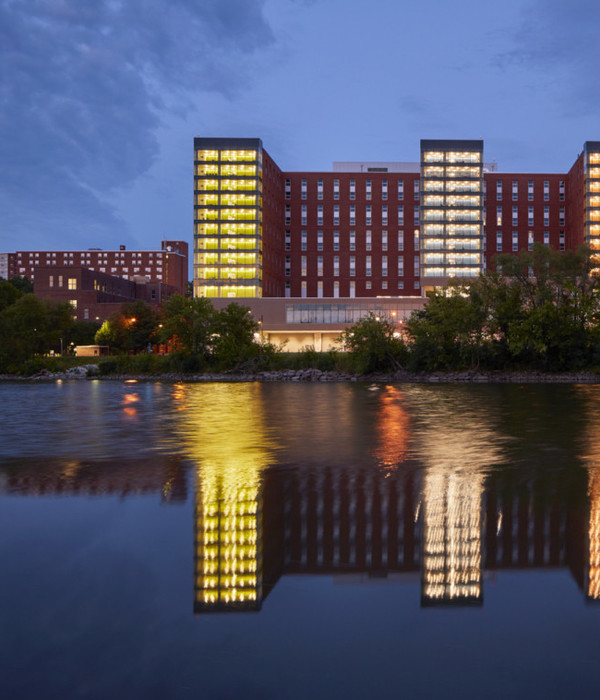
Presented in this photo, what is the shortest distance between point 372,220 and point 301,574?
14369 cm

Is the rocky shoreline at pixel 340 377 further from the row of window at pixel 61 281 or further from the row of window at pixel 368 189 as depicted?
the row of window at pixel 368 189

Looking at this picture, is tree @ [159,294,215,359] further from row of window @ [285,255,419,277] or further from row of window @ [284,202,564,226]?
row of window @ [284,202,564,226]

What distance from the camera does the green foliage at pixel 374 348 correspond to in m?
58.9

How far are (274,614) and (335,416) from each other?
19144mm

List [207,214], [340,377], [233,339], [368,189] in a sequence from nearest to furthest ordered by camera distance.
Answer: [340,377]
[233,339]
[207,214]
[368,189]

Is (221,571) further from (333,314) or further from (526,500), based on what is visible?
(333,314)

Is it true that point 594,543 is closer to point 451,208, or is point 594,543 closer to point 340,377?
point 340,377

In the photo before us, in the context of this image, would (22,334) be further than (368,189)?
No

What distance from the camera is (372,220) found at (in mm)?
145500

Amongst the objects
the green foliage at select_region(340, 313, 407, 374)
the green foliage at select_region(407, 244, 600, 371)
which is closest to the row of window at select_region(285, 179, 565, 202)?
the green foliage at select_region(407, 244, 600, 371)

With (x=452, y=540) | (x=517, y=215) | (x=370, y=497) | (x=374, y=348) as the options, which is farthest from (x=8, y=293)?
(x=517, y=215)

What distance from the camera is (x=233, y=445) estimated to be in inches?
654

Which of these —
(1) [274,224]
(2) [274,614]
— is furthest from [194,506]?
(1) [274,224]

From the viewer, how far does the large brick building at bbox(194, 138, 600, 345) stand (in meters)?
132
